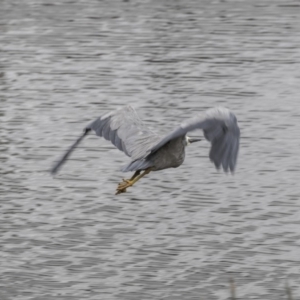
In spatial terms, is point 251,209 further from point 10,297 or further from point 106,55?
point 106,55

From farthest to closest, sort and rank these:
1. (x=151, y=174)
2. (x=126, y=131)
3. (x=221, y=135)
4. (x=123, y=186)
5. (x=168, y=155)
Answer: (x=151, y=174)
(x=126, y=131)
(x=168, y=155)
(x=123, y=186)
(x=221, y=135)

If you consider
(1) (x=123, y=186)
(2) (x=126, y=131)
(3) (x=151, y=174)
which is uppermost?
(2) (x=126, y=131)

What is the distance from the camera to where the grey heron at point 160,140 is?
8109 mm

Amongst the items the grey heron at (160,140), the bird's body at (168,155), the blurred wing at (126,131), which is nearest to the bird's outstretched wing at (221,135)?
the grey heron at (160,140)

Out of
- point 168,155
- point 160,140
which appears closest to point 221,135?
point 160,140

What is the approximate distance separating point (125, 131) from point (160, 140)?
0.71 meters

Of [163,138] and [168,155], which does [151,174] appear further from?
[163,138]

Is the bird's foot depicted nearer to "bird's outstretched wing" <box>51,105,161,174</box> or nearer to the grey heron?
the grey heron

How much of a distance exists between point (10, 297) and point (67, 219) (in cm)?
211

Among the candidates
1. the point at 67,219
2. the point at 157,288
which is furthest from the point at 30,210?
the point at 157,288

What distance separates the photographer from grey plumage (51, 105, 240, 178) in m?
8.11

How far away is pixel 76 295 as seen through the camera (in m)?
9.95

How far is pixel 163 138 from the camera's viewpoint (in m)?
8.37

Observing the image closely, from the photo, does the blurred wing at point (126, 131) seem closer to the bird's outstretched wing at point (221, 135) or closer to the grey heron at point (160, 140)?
the grey heron at point (160, 140)
